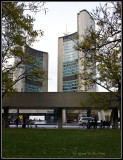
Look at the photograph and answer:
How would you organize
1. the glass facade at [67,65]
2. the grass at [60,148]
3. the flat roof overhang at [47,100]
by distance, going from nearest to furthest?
the grass at [60,148] < the flat roof overhang at [47,100] < the glass facade at [67,65]

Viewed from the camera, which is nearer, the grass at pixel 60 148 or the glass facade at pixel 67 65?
the grass at pixel 60 148

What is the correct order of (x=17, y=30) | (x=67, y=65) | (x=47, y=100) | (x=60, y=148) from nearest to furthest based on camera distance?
(x=60, y=148)
(x=17, y=30)
(x=47, y=100)
(x=67, y=65)

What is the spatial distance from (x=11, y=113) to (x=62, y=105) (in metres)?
52.7

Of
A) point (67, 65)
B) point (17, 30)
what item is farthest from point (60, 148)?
point (67, 65)

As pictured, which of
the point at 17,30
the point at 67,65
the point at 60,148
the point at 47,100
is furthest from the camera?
the point at 67,65

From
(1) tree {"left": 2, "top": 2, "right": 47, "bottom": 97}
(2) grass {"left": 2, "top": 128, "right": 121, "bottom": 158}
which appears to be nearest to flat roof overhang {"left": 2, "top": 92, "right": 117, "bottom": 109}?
(1) tree {"left": 2, "top": 2, "right": 47, "bottom": 97}

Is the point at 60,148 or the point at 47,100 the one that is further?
the point at 47,100

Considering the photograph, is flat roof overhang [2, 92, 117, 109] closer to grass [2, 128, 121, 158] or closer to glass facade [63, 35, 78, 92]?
grass [2, 128, 121, 158]

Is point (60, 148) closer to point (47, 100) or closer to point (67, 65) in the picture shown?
point (47, 100)

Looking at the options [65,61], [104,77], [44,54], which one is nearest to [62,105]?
[104,77]

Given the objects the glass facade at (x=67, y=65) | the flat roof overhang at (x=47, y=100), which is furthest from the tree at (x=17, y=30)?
the glass facade at (x=67, y=65)

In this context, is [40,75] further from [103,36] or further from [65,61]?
[65,61]

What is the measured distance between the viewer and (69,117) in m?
104

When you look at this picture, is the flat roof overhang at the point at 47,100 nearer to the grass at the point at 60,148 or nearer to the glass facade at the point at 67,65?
the grass at the point at 60,148
